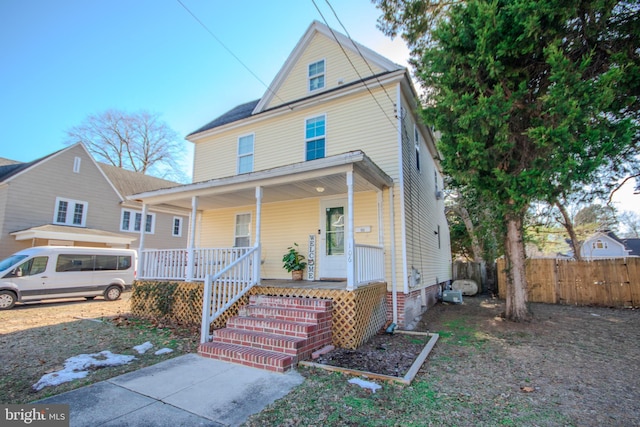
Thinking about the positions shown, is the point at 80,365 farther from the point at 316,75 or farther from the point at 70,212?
the point at 70,212

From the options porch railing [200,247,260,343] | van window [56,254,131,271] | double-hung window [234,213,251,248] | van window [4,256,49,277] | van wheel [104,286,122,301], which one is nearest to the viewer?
porch railing [200,247,260,343]

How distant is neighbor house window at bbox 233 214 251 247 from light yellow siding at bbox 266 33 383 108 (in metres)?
4.09

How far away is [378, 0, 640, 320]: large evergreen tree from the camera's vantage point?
5.79 meters

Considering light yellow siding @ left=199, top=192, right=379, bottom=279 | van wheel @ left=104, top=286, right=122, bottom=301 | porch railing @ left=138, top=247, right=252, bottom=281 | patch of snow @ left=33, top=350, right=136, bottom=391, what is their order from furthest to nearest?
1. van wheel @ left=104, top=286, right=122, bottom=301
2. light yellow siding @ left=199, top=192, right=379, bottom=279
3. porch railing @ left=138, top=247, right=252, bottom=281
4. patch of snow @ left=33, top=350, right=136, bottom=391

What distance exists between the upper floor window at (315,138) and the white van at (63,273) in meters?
9.99

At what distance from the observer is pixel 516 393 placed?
3781mm

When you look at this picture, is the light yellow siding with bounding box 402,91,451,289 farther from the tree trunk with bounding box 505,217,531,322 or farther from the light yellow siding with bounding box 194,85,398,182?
the tree trunk with bounding box 505,217,531,322

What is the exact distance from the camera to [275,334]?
17.7 ft

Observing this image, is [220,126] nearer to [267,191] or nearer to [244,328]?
[267,191]

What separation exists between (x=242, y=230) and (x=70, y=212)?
42.5ft

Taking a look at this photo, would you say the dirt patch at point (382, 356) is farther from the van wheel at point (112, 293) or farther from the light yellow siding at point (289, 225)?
the van wheel at point (112, 293)

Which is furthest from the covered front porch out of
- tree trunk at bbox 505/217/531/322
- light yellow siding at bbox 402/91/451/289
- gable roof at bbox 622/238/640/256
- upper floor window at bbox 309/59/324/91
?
gable roof at bbox 622/238/640/256

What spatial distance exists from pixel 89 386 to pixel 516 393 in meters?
5.42

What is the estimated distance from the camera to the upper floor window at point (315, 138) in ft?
30.5
